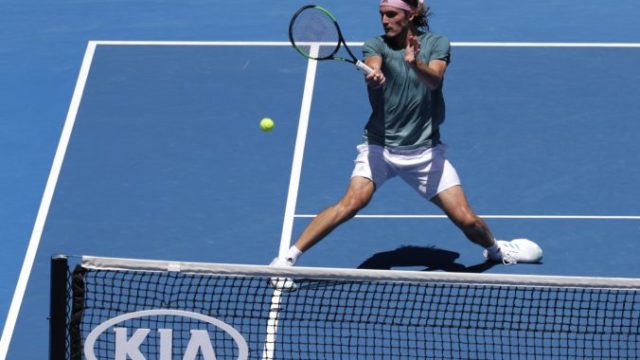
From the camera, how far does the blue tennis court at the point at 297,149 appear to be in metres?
12.0

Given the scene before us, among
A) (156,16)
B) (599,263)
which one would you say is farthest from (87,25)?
(599,263)

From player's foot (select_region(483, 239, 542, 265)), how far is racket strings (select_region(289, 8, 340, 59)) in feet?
6.49

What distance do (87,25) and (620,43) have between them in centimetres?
556

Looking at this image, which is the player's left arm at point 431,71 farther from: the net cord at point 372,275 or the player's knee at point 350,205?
the net cord at point 372,275

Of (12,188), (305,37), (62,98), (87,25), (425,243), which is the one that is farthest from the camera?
(87,25)

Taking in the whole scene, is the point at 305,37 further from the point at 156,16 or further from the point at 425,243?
the point at 156,16

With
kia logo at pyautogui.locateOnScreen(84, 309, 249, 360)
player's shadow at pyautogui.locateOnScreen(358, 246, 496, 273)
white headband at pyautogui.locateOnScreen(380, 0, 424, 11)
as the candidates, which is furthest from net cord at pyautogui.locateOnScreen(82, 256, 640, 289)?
player's shadow at pyautogui.locateOnScreen(358, 246, 496, 273)

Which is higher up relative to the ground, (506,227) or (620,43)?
(620,43)

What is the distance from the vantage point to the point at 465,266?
38.5ft

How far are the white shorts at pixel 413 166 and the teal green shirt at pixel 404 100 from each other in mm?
67

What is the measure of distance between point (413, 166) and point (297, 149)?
99.4 inches

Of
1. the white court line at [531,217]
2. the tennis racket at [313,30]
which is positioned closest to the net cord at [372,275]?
the tennis racket at [313,30]

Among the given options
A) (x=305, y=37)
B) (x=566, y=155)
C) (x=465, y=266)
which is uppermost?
(x=305, y=37)

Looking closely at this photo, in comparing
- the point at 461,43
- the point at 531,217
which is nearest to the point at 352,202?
the point at 531,217
